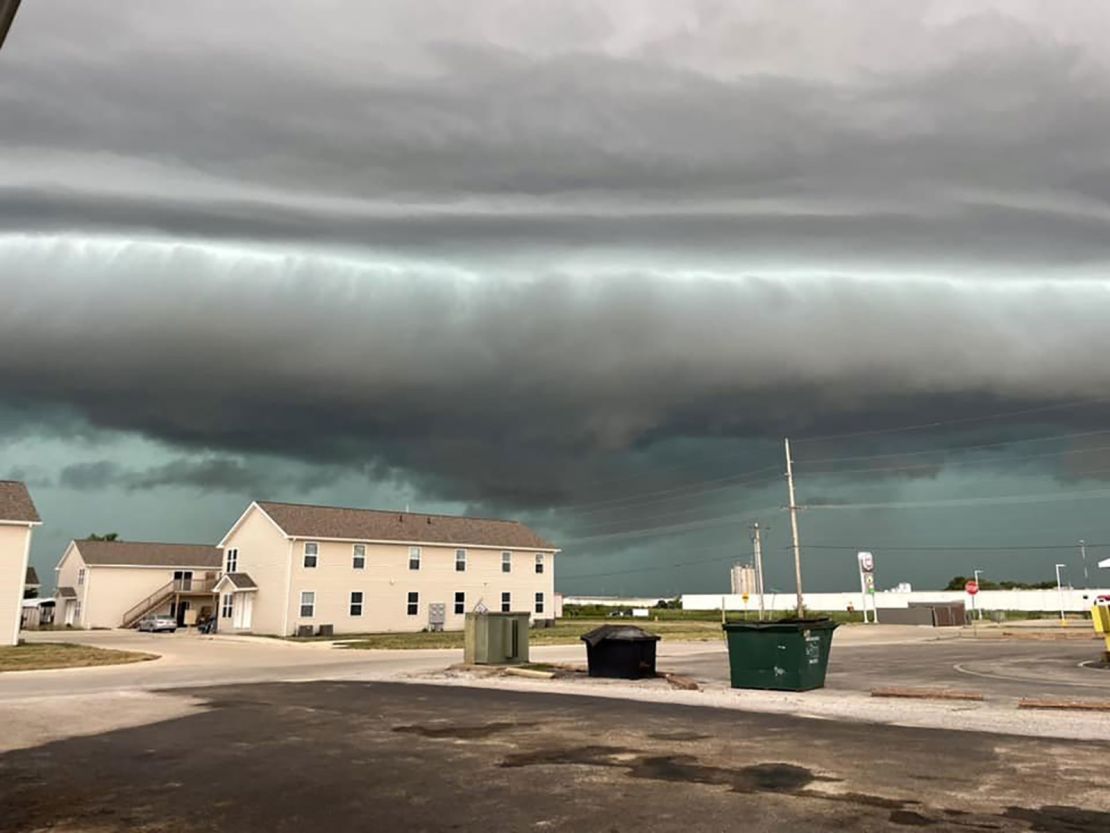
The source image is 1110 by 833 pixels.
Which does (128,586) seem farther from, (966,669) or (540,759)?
(540,759)

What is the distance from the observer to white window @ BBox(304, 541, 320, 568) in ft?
178

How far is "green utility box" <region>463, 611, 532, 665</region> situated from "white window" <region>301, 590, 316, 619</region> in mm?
31868

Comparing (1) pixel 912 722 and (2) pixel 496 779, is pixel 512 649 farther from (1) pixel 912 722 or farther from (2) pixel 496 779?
(2) pixel 496 779

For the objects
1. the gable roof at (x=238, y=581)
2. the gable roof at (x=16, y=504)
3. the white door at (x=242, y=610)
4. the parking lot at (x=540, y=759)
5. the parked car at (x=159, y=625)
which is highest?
the gable roof at (x=16, y=504)

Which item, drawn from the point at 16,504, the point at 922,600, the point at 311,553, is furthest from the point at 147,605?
the point at 922,600

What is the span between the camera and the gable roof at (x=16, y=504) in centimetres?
3975

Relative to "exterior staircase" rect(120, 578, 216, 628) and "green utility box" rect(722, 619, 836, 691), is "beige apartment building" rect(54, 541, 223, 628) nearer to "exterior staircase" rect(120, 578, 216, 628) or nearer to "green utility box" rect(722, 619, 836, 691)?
"exterior staircase" rect(120, 578, 216, 628)

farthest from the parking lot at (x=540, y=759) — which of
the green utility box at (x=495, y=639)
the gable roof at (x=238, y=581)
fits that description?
the gable roof at (x=238, y=581)

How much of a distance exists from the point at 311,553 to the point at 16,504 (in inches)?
697

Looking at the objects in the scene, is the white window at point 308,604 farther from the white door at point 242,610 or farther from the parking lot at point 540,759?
the parking lot at point 540,759

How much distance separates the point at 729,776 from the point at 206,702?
1138 centimetres

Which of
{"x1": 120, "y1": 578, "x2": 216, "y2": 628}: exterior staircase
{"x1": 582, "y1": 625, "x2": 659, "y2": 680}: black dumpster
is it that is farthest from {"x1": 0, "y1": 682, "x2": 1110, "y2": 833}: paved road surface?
{"x1": 120, "y1": 578, "x2": 216, "y2": 628}: exterior staircase

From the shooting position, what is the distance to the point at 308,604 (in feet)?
176

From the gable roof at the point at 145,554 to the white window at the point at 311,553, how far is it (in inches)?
975
